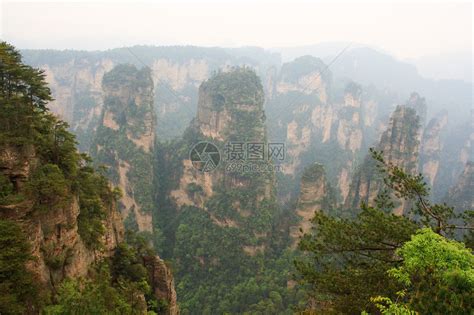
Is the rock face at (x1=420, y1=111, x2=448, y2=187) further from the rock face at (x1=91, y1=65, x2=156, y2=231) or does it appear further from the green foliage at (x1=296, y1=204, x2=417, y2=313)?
the green foliage at (x1=296, y1=204, x2=417, y2=313)

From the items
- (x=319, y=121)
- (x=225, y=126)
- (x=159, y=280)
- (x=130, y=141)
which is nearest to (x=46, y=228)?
(x=159, y=280)

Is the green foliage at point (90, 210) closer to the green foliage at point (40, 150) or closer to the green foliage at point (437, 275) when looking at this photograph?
the green foliage at point (40, 150)

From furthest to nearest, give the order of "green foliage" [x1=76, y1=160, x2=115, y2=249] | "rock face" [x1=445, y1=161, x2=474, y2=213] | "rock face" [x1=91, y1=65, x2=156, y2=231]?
"rock face" [x1=445, y1=161, x2=474, y2=213] < "rock face" [x1=91, y1=65, x2=156, y2=231] < "green foliage" [x1=76, y1=160, x2=115, y2=249]

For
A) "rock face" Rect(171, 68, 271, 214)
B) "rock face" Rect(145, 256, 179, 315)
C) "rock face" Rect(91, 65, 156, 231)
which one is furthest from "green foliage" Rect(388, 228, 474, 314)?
"rock face" Rect(91, 65, 156, 231)

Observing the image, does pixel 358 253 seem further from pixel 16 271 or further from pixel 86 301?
pixel 16 271

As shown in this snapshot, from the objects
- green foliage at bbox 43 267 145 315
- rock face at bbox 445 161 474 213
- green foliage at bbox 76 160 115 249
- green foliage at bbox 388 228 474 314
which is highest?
green foliage at bbox 388 228 474 314

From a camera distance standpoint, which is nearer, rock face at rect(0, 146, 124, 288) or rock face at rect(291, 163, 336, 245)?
rock face at rect(0, 146, 124, 288)

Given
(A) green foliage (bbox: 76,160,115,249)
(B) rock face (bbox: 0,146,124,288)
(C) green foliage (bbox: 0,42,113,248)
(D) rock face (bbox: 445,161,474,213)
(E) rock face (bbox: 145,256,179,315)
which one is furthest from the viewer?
(D) rock face (bbox: 445,161,474,213)
